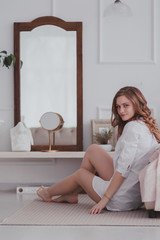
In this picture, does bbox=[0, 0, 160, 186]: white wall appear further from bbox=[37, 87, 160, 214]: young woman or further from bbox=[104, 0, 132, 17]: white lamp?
bbox=[37, 87, 160, 214]: young woman

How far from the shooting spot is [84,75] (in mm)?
5020

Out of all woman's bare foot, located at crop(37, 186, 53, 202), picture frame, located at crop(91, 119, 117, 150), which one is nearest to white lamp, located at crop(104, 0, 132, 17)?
picture frame, located at crop(91, 119, 117, 150)

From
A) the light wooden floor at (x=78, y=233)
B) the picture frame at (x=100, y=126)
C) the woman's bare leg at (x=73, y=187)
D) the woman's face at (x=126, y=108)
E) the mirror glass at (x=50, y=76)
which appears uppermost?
the mirror glass at (x=50, y=76)

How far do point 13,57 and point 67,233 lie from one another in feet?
9.06

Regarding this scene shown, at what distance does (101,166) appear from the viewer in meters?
3.53

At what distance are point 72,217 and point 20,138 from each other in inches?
74.6

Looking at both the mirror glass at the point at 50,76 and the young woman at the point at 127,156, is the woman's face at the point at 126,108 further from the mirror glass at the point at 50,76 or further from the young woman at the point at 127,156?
the mirror glass at the point at 50,76

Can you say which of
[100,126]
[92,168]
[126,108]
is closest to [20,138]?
[100,126]

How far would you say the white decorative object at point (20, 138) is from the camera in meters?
4.80

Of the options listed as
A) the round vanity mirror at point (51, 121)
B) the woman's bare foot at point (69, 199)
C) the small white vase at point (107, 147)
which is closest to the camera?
the woman's bare foot at point (69, 199)

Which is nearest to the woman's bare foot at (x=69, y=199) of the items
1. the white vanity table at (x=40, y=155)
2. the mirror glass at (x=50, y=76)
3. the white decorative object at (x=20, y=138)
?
the white vanity table at (x=40, y=155)

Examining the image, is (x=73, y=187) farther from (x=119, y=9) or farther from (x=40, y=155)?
(x=119, y=9)

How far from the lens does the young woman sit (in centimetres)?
311

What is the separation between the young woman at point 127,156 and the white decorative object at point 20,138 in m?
1.46
